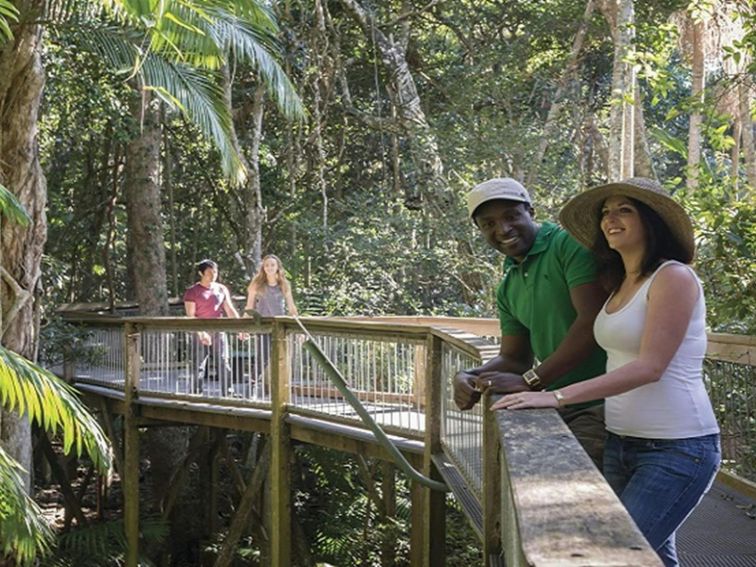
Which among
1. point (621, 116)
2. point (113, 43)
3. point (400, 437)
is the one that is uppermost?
point (113, 43)

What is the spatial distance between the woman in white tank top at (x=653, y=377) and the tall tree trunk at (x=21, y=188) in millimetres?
6993

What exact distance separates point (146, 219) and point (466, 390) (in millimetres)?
12370

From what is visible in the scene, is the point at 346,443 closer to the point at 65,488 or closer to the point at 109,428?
the point at 109,428

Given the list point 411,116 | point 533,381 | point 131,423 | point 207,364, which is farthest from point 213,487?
point 533,381

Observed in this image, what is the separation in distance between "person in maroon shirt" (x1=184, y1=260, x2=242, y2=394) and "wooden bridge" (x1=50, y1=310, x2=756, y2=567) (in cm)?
4

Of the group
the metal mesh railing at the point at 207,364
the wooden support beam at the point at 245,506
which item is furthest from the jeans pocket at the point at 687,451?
the wooden support beam at the point at 245,506

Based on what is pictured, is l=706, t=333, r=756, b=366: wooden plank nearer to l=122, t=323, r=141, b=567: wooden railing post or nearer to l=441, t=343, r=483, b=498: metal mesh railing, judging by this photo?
l=441, t=343, r=483, b=498: metal mesh railing

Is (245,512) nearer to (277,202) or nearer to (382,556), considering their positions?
(382,556)

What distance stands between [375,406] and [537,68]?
37.9 feet

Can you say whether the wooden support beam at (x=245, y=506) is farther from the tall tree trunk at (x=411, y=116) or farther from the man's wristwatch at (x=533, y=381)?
the man's wristwatch at (x=533, y=381)

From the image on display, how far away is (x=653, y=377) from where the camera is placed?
251 cm

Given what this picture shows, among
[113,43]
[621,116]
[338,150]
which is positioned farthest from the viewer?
[338,150]

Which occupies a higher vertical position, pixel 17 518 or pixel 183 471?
pixel 17 518

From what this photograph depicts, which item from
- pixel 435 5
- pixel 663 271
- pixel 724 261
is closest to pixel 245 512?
pixel 724 261
